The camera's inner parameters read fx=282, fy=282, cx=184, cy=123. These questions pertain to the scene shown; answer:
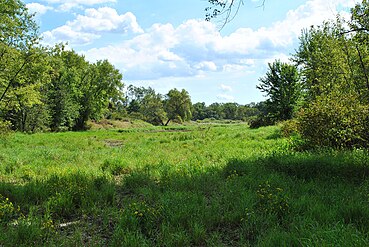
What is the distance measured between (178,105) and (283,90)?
4323cm

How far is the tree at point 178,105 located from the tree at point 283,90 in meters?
40.7

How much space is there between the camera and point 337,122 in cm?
980

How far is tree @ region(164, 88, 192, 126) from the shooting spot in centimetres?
7950

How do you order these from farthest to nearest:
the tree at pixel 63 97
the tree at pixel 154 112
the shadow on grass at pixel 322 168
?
the tree at pixel 154 112
the tree at pixel 63 97
the shadow on grass at pixel 322 168

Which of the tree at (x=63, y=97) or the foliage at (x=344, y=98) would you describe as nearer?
the foliage at (x=344, y=98)

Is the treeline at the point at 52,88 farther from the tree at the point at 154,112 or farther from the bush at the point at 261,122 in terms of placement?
the bush at the point at 261,122

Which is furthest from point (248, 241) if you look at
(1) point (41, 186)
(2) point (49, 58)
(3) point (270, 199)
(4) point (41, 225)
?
(2) point (49, 58)

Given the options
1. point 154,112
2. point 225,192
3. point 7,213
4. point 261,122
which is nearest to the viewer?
point 7,213

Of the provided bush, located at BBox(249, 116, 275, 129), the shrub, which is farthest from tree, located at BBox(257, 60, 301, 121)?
the shrub

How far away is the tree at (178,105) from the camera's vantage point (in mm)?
79500

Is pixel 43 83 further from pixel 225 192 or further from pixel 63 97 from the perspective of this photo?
pixel 225 192

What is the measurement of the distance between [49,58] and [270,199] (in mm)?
21597

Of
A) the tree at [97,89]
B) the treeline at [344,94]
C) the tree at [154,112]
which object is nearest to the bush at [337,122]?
the treeline at [344,94]

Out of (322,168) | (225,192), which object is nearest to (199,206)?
(225,192)
